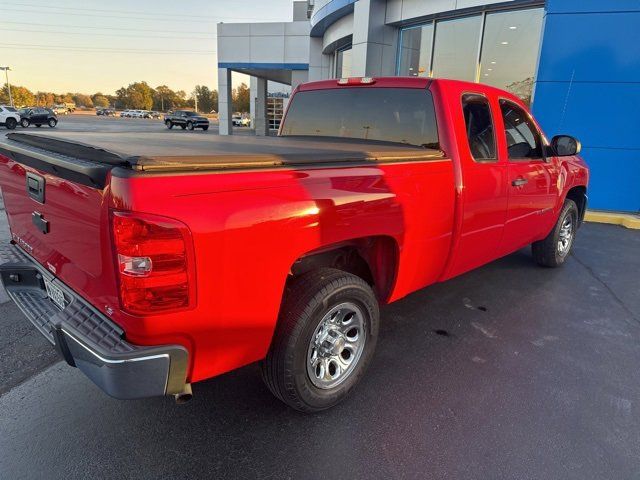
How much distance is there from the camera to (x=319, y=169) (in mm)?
2342

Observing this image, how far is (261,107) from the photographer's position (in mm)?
37969

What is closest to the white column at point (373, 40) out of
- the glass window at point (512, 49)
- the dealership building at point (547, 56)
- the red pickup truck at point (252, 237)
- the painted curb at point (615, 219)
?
the dealership building at point (547, 56)

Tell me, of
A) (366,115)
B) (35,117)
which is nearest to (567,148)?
(366,115)

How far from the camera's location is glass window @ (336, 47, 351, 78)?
16292mm

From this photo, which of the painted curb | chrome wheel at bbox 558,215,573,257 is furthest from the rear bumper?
the painted curb

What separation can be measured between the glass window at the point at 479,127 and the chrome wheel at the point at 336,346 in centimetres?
167

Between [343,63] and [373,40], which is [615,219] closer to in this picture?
[373,40]

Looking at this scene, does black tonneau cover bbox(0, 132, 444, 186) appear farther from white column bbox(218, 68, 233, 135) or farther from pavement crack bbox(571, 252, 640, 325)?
white column bbox(218, 68, 233, 135)

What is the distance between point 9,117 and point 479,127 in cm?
3347

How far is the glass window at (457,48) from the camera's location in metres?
10.8

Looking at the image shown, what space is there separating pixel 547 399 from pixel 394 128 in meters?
2.25

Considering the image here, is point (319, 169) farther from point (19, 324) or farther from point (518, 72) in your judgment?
point (518, 72)

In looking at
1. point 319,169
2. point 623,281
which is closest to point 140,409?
point 319,169

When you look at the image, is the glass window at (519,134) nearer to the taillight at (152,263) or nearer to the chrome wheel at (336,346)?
the chrome wheel at (336,346)
